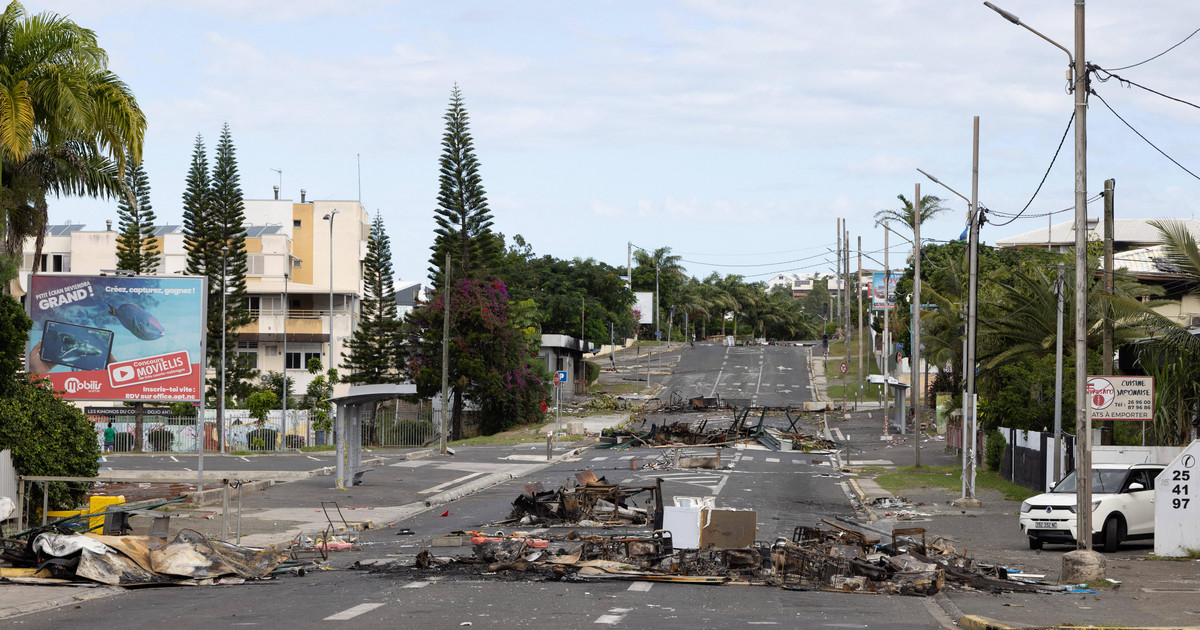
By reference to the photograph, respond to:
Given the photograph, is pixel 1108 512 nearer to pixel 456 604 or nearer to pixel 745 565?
pixel 745 565

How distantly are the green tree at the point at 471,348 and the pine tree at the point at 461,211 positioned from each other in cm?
170

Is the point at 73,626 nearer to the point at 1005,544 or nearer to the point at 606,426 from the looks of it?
the point at 1005,544

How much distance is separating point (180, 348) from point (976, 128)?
2153 centimetres

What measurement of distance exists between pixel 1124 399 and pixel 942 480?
14.5 m

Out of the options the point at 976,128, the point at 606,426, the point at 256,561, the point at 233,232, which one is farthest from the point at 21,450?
the point at 233,232

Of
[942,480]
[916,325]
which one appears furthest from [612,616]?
[916,325]

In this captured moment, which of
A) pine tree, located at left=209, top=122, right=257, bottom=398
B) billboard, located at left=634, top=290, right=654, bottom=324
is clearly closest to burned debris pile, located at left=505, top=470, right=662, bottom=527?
pine tree, located at left=209, top=122, right=257, bottom=398

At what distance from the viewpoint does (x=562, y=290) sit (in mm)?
104438

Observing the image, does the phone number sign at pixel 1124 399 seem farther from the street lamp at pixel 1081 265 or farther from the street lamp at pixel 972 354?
the street lamp at pixel 972 354

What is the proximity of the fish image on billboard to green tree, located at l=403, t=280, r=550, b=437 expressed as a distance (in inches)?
1110

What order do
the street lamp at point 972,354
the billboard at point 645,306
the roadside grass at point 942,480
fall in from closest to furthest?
1. the street lamp at point 972,354
2. the roadside grass at point 942,480
3. the billboard at point 645,306

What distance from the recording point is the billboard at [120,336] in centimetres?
2802

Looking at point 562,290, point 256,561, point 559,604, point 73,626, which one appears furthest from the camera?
point 562,290

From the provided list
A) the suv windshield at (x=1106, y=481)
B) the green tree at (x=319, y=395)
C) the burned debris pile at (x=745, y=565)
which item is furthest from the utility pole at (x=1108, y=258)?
the green tree at (x=319, y=395)
